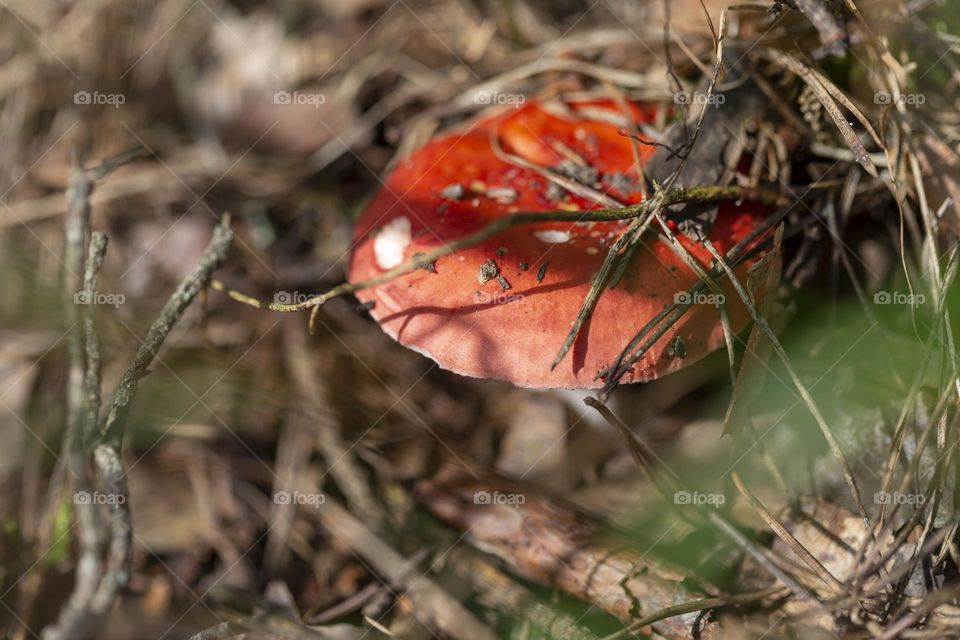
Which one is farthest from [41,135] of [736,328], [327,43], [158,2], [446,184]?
[736,328]

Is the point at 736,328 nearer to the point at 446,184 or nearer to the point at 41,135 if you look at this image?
the point at 446,184

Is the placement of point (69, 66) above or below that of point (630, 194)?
above

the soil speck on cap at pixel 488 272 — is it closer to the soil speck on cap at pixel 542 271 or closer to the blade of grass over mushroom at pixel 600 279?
the soil speck on cap at pixel 542 271

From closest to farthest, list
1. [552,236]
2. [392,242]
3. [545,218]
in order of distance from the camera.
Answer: [545,218] → [552,236] → [392,242]

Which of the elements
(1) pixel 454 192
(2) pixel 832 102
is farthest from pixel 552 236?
(2) pixel 832 102

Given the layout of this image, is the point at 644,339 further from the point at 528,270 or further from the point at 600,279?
the point at 528,270

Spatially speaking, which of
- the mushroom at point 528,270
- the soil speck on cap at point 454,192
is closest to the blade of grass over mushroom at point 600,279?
the mushroom at point 528,270
